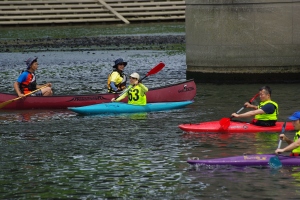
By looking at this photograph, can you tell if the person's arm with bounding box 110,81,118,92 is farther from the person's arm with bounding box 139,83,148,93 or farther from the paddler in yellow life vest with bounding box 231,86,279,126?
the paddler in yellow life vest with bounding box 231,86,279,126

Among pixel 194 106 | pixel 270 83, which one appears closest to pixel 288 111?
pixel 194 106

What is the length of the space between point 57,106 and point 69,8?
117ft

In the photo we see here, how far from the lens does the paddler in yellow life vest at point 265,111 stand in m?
18.3

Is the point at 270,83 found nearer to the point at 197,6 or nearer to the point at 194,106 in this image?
the point at 197,6

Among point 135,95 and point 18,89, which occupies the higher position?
point 18,89

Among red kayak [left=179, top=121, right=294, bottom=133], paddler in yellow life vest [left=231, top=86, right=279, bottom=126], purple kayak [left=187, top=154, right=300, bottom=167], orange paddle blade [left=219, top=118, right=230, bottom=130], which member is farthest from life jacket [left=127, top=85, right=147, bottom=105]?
purple kayak [left=187, top=154, right=300, bottom=167]

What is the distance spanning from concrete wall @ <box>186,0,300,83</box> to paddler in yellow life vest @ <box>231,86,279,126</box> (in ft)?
32.7

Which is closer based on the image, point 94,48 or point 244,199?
point 244,199

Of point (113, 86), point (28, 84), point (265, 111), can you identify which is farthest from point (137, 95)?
point (265, 111)

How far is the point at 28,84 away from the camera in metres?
23.6

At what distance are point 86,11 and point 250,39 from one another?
31.3m

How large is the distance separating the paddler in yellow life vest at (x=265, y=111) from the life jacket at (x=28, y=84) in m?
7.32

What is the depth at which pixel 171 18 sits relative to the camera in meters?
59.8

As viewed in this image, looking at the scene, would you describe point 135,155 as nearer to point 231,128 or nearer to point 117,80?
point 231,128
